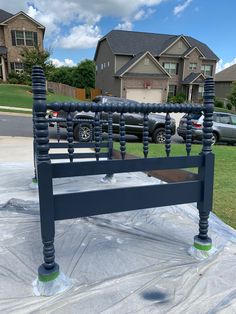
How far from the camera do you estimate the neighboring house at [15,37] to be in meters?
30.2

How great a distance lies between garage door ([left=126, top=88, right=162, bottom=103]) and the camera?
31.4 meters

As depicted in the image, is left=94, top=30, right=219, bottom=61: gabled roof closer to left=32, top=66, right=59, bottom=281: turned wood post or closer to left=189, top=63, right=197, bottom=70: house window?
left=189, top=63, right=197, bottom=70: house window

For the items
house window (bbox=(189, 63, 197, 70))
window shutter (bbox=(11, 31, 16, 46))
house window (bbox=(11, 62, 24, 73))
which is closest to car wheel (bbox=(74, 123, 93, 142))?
house window (bbox=(11, 62, 24, 73))

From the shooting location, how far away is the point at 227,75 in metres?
45.4

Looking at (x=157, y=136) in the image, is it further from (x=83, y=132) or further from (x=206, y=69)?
(x=206, y=69)

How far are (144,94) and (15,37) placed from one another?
1580 cm

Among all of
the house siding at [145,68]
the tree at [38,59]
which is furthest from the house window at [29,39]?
the house siding at [145,68]

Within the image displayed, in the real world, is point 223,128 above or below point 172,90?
below

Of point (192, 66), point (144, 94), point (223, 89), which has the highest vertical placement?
point (192, 66)

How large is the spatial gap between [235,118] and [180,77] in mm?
24568

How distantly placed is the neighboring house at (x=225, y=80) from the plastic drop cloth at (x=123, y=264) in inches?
1758

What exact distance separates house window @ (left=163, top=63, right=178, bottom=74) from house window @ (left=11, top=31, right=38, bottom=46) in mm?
15696

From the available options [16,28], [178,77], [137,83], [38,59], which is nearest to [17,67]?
[16,28]

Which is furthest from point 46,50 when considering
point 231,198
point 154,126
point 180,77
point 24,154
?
point 231,198
